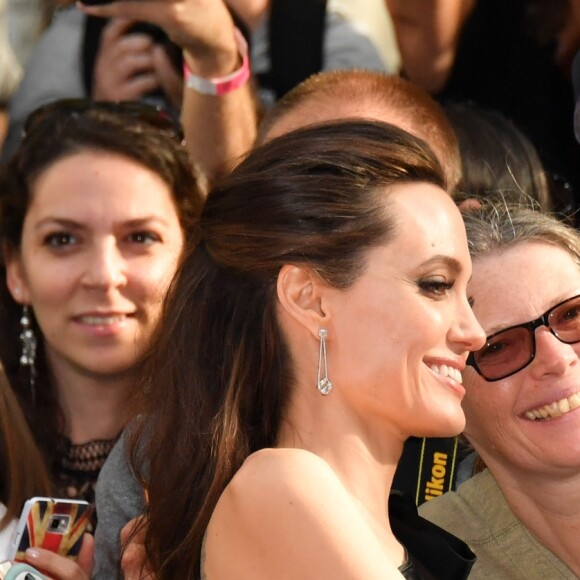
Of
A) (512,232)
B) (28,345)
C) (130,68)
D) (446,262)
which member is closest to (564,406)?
(512,232)

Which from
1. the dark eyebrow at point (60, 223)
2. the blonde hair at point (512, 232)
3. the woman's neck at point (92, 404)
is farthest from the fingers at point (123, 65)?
the blonde hair at point (512, 232)

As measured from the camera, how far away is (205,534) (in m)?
1.84

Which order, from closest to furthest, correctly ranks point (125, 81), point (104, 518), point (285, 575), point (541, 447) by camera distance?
point (285, 575) < point (541, 447) < point (104, 518) < point (125, 81)

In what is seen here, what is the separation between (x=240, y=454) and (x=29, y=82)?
5.56ft

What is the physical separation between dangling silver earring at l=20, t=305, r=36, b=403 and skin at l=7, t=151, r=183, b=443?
71 millimetres

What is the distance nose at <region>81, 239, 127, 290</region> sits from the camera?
9.21 ft

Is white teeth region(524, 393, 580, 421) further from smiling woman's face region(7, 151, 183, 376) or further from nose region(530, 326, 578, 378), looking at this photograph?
smiling woman's face region(7, 151, 183, 376)

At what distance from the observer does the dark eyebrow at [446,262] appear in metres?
1.85

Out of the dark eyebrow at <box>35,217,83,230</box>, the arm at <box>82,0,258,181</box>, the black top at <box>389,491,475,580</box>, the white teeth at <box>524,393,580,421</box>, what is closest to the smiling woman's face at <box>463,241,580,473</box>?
the white teeth at <box>524,393,580,421</box>

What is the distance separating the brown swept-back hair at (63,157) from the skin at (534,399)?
0.91 m

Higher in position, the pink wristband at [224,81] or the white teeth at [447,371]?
the pink wristband at [224,81]

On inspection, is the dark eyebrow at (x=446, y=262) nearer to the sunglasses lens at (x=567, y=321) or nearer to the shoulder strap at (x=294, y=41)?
the sunglasses lens at (x=567, y=321)

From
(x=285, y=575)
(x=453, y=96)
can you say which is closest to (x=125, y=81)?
(x=453, y=96)

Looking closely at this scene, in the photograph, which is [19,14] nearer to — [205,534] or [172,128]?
[172,128]
